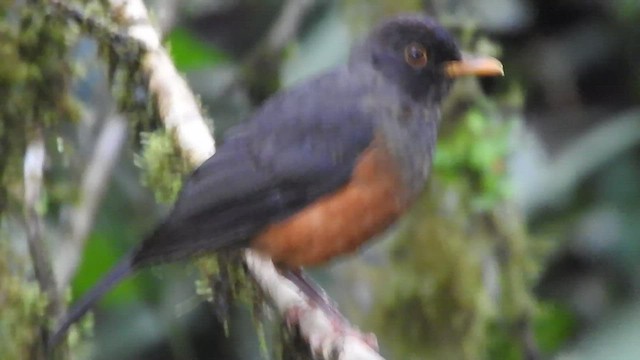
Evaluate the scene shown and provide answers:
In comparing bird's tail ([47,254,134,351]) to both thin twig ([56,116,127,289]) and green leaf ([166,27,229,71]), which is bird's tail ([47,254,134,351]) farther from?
green leaf ([166,27,229,71])

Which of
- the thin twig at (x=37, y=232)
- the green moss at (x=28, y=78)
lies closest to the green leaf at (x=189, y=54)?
the green moss at (x=28, y=78)

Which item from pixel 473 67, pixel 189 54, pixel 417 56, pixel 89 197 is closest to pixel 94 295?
pixel 89 197

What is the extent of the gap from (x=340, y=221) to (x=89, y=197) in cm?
124

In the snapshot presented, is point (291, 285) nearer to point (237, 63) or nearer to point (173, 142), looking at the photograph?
point (173, 142)

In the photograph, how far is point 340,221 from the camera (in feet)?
13.4

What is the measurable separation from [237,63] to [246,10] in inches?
23.6

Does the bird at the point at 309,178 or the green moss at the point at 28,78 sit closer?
the bird at the point at 309,178

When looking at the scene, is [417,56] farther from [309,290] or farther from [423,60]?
[309,290]

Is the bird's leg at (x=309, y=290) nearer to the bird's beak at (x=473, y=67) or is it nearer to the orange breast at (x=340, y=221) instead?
the orange breast at (x=340, y=221)

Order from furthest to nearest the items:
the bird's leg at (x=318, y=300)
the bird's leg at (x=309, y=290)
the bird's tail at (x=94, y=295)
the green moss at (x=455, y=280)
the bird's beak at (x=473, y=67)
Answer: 1. the green moss at (x=455, y=280)
2. the bird's beak at (x=473, y=67)
3. the bird's leg at (x=309, y=290)
4. the bird's leg at (x=318, y=300)
5. the bird's tail at (x=94, y=295)

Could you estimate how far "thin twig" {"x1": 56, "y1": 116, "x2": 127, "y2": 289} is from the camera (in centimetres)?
464

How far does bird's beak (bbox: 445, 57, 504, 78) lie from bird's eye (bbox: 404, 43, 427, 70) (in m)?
0.09

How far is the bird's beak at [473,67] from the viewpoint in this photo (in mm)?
4395

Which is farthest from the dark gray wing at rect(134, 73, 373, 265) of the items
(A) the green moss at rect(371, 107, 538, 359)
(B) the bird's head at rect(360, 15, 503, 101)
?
(A) the green moss at rect(371, 107, 538, 359)
